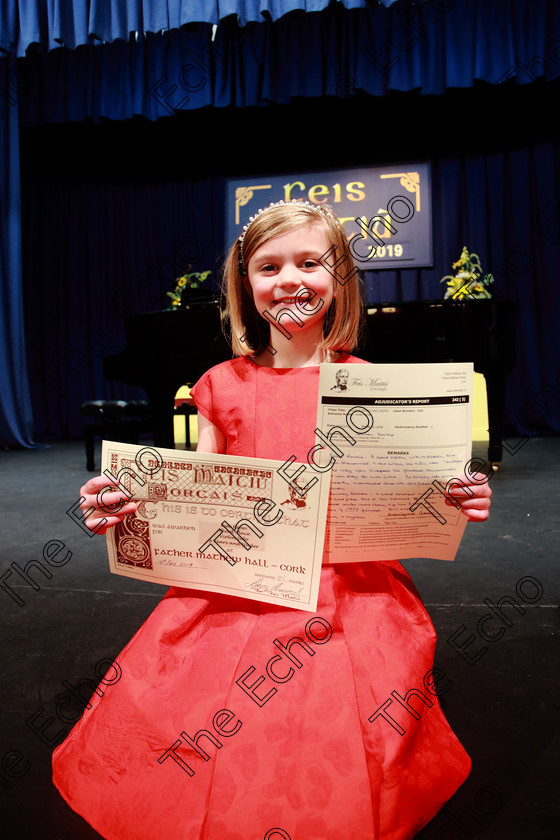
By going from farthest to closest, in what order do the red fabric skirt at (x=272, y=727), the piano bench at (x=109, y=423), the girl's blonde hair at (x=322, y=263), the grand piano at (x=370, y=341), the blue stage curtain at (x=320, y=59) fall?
the blue stage curtain at (x=320, y=59)
the piano bench at (x=109, y=423)
the grand piano at (x=370, y=341)
the girl's blonde hair at (x=322, y=263)
the red fabric skirt at (x=272, y=727)

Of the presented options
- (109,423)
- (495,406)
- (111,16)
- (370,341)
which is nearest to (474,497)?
(370,341)

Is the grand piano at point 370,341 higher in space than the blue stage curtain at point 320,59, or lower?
lower

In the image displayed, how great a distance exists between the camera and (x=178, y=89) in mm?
4371

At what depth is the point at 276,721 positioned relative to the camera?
0.76 m

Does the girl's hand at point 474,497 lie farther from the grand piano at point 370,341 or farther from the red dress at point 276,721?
the grand piano at point 370,341

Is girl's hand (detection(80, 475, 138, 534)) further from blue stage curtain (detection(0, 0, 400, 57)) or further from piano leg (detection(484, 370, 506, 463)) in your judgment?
blue stage curtain (detection(0, 0, 400, 57))

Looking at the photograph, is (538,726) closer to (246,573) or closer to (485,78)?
(246,573)

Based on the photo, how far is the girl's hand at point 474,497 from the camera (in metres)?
0.83

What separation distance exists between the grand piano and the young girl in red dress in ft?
5.86

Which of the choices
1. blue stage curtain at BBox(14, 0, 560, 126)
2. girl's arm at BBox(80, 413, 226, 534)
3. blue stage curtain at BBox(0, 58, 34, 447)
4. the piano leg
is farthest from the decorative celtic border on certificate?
blue stage curtain at BBox(0, 58, 34, 447)

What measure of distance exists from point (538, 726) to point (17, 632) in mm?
1143

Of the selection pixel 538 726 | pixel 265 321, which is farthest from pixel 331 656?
pixel 265 321
